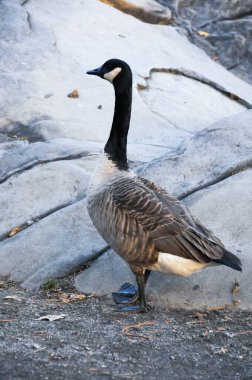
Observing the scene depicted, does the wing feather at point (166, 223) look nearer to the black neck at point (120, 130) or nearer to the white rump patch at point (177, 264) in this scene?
the white rump patch at point (177, 264)

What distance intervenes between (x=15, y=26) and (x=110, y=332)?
7.86 metres

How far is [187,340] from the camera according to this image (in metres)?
4.88

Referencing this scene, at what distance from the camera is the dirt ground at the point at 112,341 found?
415 cm

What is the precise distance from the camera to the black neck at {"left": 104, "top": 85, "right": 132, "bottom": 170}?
6195 millimetres

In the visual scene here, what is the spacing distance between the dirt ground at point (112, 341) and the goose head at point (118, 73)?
6.13 feet

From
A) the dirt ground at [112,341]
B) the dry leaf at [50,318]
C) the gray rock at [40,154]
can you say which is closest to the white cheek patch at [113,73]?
the gray rock at [40,154]

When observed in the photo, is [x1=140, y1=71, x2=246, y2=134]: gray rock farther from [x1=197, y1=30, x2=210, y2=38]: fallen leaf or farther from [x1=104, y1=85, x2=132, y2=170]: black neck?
[x1=197, y1=30, x2=210, y2=38]: fallen leaf

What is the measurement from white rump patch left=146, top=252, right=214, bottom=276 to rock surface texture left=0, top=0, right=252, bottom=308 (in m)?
0.32

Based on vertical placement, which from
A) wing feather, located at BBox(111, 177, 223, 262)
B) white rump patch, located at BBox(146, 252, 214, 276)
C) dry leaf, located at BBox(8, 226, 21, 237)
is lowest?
dry leaf, located at BBox(8, 226, 21, 237)

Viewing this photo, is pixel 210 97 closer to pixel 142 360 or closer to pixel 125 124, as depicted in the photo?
pixel 125 124

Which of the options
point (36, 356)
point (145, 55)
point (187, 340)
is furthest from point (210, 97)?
point (36, 356)

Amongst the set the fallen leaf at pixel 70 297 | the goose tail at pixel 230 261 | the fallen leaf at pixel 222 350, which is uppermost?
the goose tail at pixel 230 261

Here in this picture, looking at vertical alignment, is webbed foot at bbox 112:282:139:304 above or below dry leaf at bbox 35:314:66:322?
below

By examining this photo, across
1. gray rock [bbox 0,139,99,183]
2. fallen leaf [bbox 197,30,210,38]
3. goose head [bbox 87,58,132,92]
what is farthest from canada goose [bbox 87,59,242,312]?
fallen leaf [bbox 197,30,210,38]
